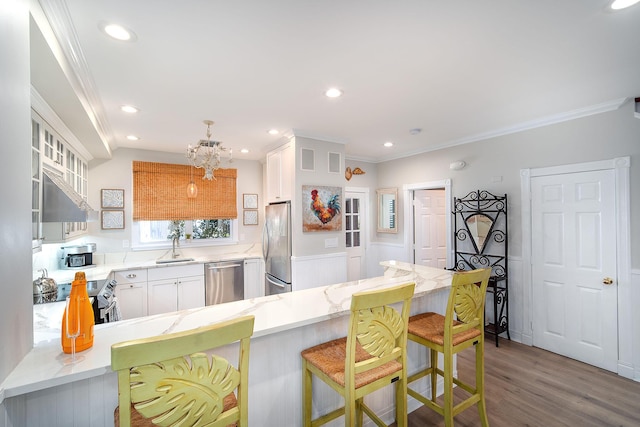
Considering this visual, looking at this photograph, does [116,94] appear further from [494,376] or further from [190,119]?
[494,376]

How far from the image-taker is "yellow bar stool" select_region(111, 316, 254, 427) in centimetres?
89

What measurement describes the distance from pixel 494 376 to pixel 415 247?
7.75 feet

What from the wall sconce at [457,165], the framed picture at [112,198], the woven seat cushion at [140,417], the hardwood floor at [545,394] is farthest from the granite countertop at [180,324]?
the framed picture at [112,198]

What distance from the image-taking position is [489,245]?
3.79 m

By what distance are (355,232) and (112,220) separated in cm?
390

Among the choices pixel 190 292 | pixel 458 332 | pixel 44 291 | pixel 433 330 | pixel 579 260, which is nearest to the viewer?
pixel 458 332

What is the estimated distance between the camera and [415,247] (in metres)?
4.90

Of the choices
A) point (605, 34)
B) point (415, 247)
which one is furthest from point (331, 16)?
point (415, 247)

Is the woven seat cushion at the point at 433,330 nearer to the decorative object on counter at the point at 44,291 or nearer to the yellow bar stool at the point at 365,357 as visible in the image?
the yellow bar stool at the point at 365,357

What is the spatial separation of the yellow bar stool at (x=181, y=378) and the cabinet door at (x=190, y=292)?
3.28 metres

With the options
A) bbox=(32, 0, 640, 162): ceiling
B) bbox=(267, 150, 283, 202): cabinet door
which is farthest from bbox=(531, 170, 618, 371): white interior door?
bbox=(267, 150, 283, 202): cabinet door

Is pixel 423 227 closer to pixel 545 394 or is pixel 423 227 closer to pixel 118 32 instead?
pixel 545 394

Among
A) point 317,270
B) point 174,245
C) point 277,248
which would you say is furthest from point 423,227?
point 174,245

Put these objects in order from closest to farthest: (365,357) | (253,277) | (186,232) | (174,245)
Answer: (365,357) < (174,245) < (253,277) < (186,232)
